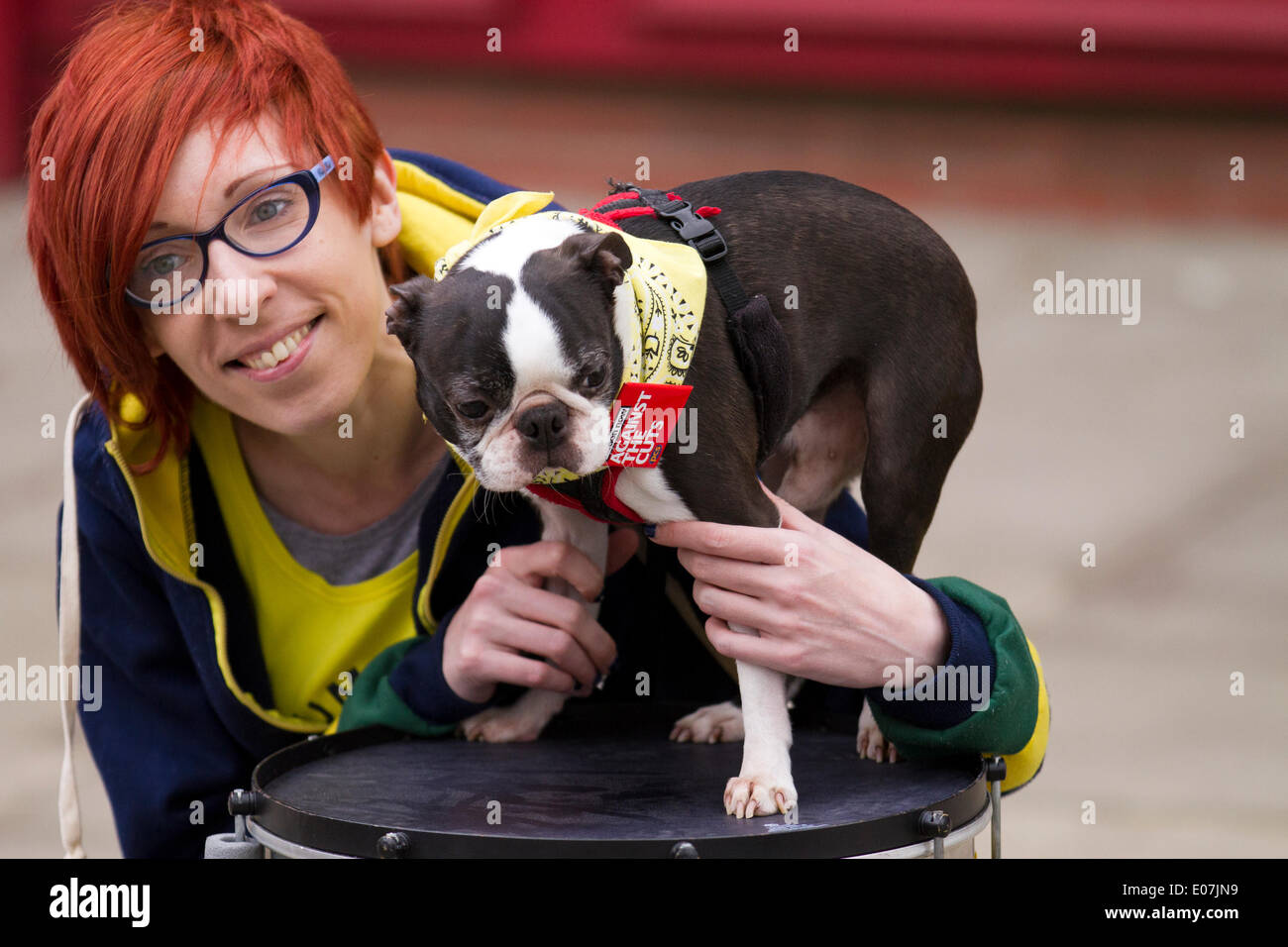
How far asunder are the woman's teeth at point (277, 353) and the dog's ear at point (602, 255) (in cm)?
49

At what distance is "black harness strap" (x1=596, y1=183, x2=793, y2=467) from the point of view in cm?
167

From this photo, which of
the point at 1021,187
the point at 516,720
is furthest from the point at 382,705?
the point at 1021,187

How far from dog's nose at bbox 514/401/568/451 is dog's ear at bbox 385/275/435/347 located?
19 cm

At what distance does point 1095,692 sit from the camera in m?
3.98

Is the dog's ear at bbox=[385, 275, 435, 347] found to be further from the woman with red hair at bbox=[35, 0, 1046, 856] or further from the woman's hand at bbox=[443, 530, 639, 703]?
the woman's hand at bbox=[443, 530, 639, 703]

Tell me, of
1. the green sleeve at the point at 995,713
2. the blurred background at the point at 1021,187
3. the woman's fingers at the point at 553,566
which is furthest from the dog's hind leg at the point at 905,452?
the blurred background at the point at 1021,187

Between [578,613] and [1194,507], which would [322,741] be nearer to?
[578,613]

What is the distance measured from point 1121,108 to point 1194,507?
11.2 feet

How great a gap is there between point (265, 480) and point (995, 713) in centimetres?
120

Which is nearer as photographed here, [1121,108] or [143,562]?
[143,562]

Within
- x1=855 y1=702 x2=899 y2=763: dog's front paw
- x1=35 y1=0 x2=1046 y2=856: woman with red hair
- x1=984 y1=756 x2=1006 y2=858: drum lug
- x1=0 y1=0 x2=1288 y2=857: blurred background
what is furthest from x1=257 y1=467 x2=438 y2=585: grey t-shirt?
x1=0 y1=0 x2=1288 y2=857: blurred background

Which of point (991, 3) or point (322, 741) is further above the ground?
point (991, 3)
